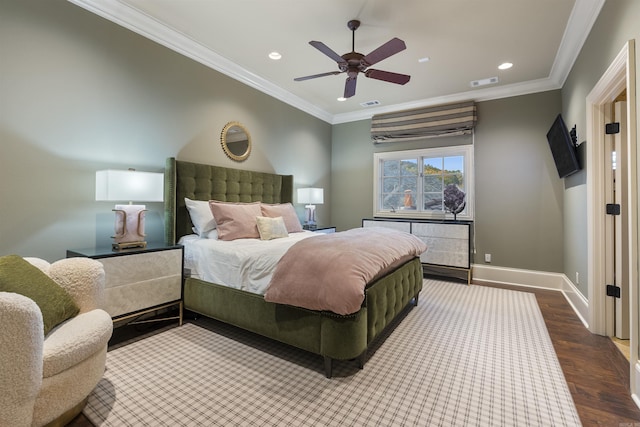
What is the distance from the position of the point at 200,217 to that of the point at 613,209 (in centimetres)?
398

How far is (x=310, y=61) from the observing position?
363 centimetres

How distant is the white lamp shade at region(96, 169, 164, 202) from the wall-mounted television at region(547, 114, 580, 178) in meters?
4.26

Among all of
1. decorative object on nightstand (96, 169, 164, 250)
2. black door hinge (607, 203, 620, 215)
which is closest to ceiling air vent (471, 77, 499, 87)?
black door hinge (607, 203, 620, 215)

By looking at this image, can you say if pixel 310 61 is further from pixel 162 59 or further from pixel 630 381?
pixel 630 381

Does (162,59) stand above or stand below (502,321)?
above

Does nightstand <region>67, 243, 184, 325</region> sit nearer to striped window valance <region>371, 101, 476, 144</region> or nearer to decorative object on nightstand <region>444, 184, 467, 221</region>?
decorative object on nightstand <region>444, 184, 467, 221</region>

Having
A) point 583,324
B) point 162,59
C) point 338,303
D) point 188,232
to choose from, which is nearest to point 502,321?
point 583,324

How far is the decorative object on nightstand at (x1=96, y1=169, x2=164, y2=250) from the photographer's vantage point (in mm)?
2301

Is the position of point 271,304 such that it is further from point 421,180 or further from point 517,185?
point 517,185

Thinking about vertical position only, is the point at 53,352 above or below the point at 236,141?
below

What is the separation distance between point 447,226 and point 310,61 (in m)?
3.07

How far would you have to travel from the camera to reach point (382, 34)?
3.03m

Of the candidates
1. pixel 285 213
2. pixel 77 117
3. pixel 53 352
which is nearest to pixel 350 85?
pixel 285 213

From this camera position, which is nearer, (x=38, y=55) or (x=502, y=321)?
(x=38, y=55)
